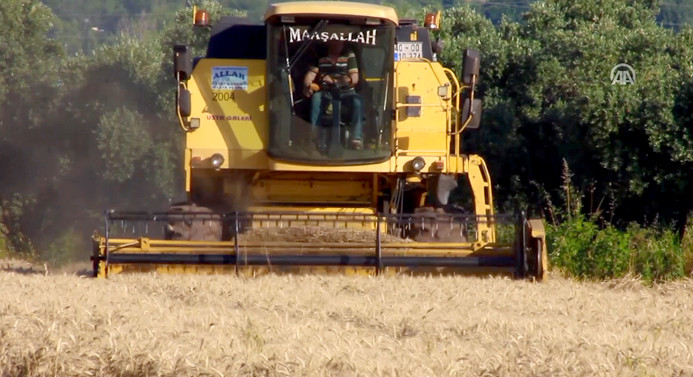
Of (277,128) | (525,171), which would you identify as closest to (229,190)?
(277,128)

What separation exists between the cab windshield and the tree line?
17.4ft

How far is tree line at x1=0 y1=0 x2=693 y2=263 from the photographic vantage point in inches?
648

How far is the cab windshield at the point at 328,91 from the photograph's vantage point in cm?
1148

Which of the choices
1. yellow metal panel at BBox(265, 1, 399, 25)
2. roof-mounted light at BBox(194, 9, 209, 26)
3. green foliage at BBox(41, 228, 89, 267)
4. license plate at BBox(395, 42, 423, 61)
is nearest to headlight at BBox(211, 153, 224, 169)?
→ yellow metal panel at BBox(265, 1, 399, 25)

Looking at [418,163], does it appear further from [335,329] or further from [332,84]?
[335,329]

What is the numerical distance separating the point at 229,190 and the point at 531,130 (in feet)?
26.5

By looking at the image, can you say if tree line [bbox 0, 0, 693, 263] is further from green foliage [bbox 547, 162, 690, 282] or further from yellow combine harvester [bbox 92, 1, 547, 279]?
yellow combine harvester [bbox 92, 1, 547, 279]

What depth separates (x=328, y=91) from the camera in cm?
1151

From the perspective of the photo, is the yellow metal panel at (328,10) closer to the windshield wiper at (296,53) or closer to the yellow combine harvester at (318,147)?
the yellow combine harvester at (318,147)

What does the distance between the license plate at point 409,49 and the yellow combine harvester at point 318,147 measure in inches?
0.7

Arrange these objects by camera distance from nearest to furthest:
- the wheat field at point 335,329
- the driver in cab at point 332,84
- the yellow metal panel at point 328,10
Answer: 1. the wheat field at point 335,329
2. the yellow metal panel at point 328,10
3. the driver in cab at point 332,84

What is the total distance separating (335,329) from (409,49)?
6567mm

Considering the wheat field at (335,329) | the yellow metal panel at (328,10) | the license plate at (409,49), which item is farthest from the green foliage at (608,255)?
the yellow metal panel at (328,10)

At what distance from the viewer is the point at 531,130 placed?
19.0 m
